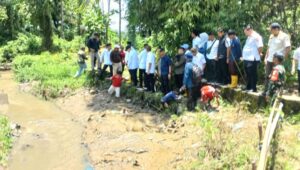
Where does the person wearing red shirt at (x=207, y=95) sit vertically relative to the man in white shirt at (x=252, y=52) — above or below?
below

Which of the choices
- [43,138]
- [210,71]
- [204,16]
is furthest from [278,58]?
[43,138]

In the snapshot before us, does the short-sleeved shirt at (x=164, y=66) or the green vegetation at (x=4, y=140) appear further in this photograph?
the short-sleeved shirt at (x=164, y=66)

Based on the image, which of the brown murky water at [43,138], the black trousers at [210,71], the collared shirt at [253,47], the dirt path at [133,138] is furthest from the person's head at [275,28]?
the brown murky water at [43,138]

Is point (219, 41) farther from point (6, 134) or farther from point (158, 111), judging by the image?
point (6, 134)

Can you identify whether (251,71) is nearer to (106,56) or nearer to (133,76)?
(133,76)

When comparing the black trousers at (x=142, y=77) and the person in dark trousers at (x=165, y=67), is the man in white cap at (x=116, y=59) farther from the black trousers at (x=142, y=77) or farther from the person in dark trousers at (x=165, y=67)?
the person in dark trousers at (x=165, y=67)

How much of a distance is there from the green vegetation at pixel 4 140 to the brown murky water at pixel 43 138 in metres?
0.17

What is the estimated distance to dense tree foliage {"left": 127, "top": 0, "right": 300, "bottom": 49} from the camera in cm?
1506

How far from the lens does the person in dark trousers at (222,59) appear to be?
13.6 m

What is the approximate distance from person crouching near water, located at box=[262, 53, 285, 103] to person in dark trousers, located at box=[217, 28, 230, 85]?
2449mm

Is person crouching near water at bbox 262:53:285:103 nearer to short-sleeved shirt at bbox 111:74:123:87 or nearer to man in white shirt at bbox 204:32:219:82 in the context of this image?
man in white shirt at bbox 204:32:219:82

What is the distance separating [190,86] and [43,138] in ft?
15.2

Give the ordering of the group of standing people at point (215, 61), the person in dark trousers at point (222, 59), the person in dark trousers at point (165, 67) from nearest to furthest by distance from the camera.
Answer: the group of standing people at point (215, 61), the person in dark trousers at point (222, 59), the person in dark trousers at point (165, 67)

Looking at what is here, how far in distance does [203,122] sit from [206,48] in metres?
4.44
